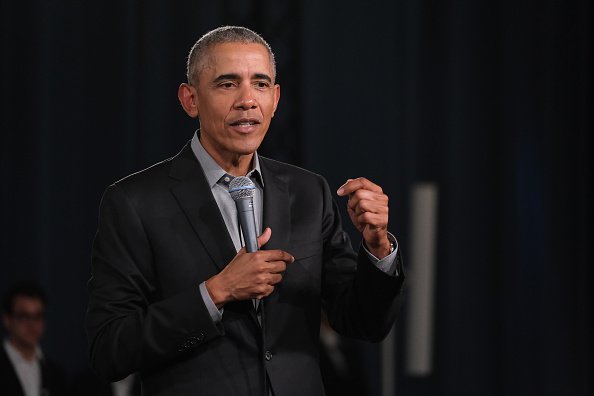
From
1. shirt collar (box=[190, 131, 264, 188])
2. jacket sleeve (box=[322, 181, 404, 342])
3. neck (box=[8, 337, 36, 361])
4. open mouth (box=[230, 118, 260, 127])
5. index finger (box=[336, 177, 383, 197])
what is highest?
open mouth (box=[230, 118, 260, 127])

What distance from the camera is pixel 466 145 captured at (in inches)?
242

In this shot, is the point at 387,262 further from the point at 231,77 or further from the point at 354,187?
the point at 231,77

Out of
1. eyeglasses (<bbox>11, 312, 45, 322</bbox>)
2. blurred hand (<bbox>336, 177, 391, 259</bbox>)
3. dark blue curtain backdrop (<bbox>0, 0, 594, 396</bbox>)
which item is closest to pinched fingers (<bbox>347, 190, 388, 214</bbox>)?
blurred hand (<bbox>336, 177, 391, 259</bbox>)

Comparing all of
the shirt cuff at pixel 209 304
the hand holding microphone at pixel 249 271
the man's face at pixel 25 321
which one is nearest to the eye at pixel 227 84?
the hand holding microphone at pixel 249 271

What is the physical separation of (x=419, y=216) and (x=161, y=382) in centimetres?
234

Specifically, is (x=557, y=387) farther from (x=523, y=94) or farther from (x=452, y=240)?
(x=523, y=94)

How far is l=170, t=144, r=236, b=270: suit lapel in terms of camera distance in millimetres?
1760

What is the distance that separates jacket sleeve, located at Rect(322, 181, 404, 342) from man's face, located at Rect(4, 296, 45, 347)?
361 cm

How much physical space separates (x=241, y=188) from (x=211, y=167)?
0.45 feet

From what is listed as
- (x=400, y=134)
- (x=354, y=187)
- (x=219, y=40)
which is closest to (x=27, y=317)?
(x=400, y=134)

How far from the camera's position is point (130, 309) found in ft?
5.71

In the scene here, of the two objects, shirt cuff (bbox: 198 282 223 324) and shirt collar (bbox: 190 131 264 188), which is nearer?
shirt cuff (bbox: 198 282 223 324)

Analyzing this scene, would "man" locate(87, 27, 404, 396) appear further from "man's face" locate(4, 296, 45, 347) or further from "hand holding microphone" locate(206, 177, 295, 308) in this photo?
"man's face" locate(4, 296, 45, 347)

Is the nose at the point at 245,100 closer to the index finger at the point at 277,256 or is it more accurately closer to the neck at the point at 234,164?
the neck at the point at 234,164
